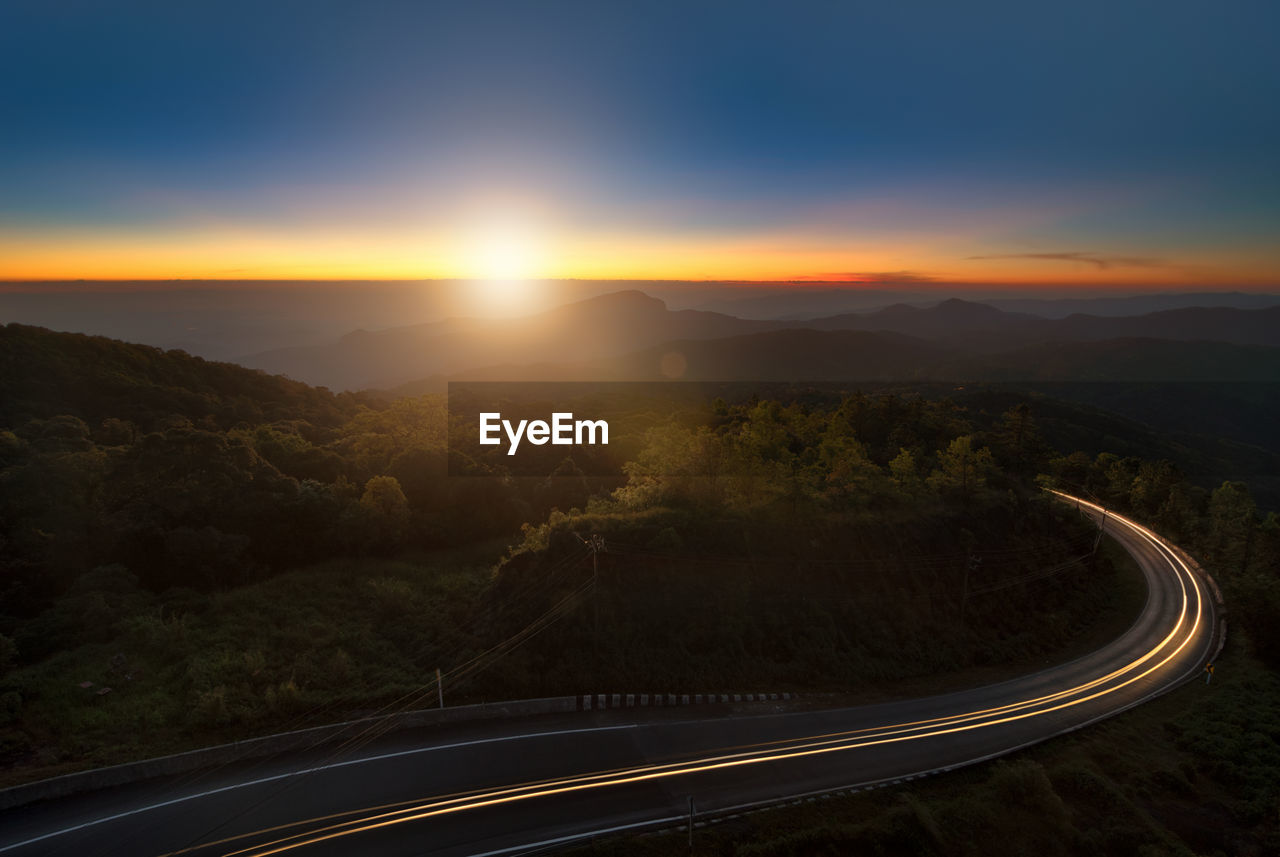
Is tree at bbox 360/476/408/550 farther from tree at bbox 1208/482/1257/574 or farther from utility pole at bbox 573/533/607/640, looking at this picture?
tree at bbox 1208/482/1257/574

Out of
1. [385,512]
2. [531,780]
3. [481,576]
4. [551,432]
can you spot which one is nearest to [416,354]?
[551,432]

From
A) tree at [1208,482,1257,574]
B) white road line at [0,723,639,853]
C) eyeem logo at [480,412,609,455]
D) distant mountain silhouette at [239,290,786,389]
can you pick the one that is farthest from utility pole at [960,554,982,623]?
distant mountain silhouette at [239,290,786,389]

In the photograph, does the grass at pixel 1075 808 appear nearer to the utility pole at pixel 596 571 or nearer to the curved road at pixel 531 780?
the curved road at pixel 531 780

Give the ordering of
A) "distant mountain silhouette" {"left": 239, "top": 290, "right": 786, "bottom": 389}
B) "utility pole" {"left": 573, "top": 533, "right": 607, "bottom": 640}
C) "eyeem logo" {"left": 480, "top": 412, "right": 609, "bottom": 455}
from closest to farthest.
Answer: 1. "utility pole" {"left": 573, "top": 533, "right": 607, "bottom": 640}
2. "eyeem logo" {"left": 480, "top": 412, "right": 609, "bottom": 455}
3. "distant mountain silhouette" {"left": 239, "top": 290, "right": 786, "bottom": 389}

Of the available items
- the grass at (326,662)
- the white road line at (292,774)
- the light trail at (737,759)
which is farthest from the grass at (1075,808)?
the grass at (326,662)


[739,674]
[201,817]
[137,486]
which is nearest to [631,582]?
[739,674]
